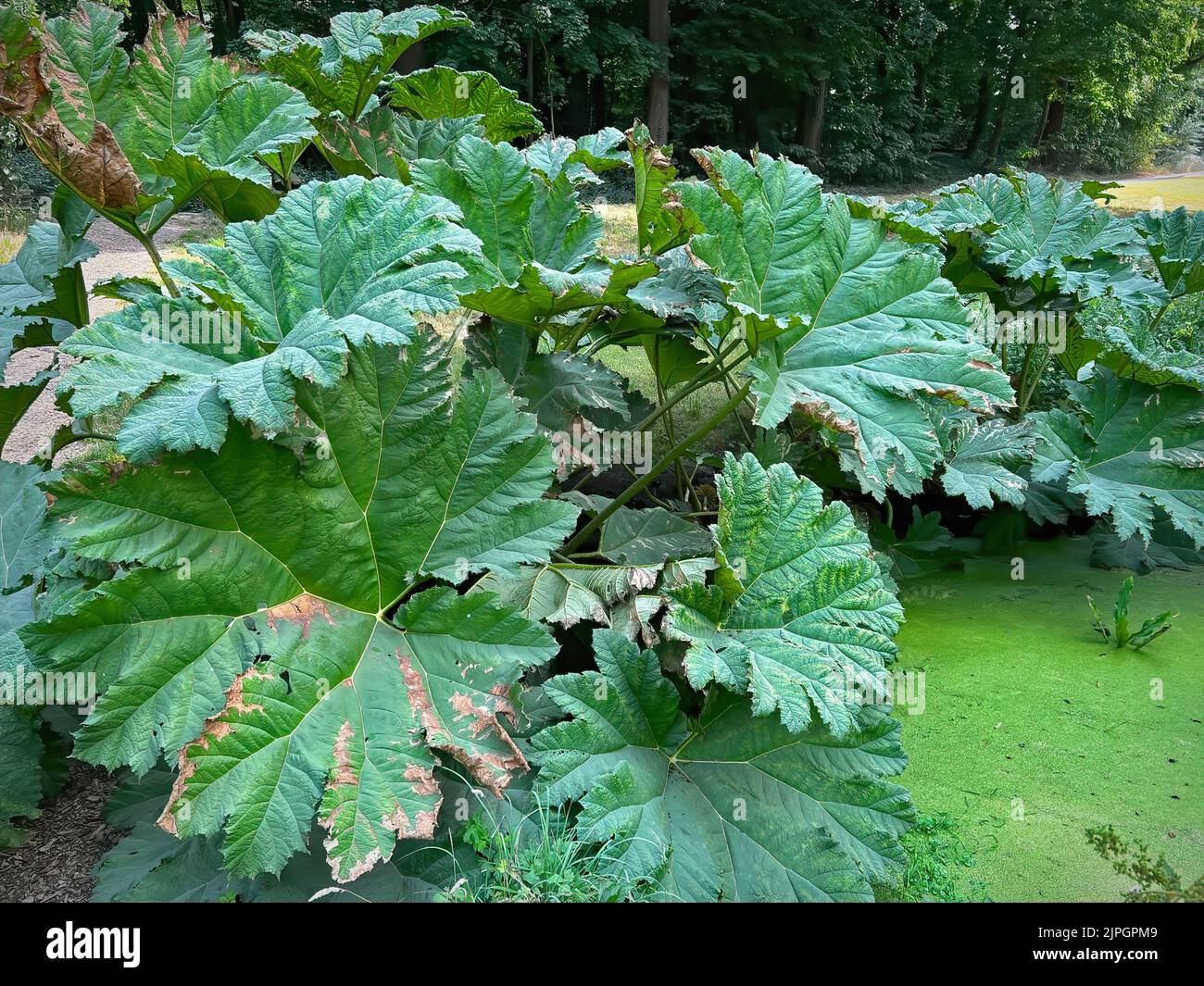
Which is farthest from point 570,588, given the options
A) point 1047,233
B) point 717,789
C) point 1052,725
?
point 1047,233

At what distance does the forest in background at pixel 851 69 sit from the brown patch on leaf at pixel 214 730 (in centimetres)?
1244

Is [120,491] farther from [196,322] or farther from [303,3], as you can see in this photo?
[303,3]

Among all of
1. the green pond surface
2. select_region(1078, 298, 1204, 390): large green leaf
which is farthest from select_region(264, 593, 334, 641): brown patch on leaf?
select_region(1078, 298, 1204, 390): large green leaf

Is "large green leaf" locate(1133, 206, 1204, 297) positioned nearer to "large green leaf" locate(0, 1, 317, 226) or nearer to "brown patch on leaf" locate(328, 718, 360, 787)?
"large green leaf" locate(0, 1, 317, 226)

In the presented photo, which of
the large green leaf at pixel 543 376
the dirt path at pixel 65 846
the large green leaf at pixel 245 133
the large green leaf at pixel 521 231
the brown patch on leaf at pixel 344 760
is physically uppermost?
the large green leaf at pixel 245 133

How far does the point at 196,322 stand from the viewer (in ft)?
5.71

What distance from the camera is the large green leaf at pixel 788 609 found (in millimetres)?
1830

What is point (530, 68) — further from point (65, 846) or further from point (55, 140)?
point (65, 846)

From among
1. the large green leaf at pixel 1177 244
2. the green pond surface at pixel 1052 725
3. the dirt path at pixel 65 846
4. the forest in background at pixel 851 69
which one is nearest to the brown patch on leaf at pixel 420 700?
the dirt path at pixel 65 846

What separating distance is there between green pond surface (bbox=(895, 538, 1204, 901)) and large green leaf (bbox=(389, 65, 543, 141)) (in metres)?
2.05

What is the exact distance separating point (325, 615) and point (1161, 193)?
11135mm

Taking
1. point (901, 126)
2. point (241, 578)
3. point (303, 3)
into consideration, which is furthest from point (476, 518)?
point (901, 126)

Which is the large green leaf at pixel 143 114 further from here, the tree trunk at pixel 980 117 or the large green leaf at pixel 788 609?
the tree trunk at pixel 980 117

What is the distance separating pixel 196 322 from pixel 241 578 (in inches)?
19.8
